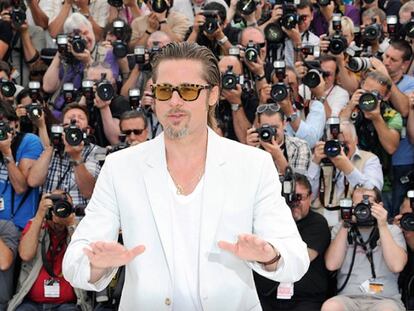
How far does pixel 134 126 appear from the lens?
6949 mm

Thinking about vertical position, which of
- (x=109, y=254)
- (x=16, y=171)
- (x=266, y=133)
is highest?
(x=266, y=133)

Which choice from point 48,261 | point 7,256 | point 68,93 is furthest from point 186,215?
point 68,93

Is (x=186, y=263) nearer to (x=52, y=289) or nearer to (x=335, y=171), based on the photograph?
(x=52, y=289)

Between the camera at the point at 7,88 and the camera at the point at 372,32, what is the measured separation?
127 inches

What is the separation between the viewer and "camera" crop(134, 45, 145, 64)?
25.5 ft

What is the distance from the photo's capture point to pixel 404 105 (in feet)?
24.1

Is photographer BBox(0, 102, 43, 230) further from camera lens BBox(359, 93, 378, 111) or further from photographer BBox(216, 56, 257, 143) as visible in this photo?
camera lens BBox(359, 93, 378, 111)

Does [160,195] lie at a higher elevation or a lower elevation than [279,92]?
lower

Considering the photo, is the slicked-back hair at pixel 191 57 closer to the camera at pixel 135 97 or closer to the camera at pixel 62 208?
the camera at pixel 62 208

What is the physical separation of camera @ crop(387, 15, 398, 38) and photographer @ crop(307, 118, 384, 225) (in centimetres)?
163

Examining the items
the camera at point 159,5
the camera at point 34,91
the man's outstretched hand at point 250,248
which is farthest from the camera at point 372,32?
the man's outstretched hand at point 250,248

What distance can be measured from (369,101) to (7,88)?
307 cm

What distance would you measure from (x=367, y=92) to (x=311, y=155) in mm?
673

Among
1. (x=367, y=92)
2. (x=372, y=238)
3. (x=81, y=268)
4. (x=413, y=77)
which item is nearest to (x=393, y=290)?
(x=372, y=238)
